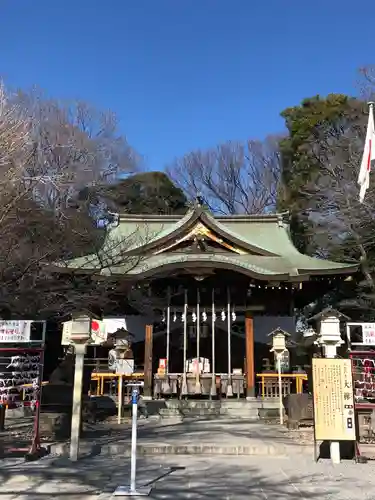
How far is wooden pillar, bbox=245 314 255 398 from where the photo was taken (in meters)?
14.6

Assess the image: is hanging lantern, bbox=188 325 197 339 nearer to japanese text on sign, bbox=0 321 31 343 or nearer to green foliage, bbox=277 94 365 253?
green foliage, bbox=277 94 365 253

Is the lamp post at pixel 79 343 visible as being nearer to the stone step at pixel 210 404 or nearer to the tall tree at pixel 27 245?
the tall tree at pixel 27 245

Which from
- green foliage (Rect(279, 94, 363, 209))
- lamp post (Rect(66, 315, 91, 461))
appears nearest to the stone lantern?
lamp post (Rect(66, 315, 91, 461))

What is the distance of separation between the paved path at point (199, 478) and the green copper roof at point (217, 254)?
472 cm

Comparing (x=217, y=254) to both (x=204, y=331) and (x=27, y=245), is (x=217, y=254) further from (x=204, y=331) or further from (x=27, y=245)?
(x=27, y=245)

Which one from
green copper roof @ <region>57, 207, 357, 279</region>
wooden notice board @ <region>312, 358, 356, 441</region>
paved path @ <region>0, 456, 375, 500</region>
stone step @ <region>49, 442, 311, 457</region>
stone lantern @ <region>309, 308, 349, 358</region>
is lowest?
paved path @ <region>0, 456, 375, 500</region>

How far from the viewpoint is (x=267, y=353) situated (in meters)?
17.1

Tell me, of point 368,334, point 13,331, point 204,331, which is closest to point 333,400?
point 368,334

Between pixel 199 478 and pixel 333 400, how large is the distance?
8.70 ft

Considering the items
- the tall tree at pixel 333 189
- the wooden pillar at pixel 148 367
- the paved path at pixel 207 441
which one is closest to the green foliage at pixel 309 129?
the tall tree at pixel 333 189

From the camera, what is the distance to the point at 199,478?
21.7 feet

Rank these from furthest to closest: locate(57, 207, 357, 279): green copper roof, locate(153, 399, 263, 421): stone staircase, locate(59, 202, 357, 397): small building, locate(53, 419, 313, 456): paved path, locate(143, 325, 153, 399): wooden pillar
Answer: locate(143, 325, 153, 399): wooden pillar → locate(59, 202, 357, 397): small building → locate(57, 207, 357, 279): green copper roof → locate(153, 399, 263, 421): stone staircase → locate(53, 419, 313, 456): paved path

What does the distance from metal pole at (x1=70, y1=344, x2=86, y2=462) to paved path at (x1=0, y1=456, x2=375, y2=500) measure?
0.78ft

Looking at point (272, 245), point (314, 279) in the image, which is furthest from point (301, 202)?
point (314, 279)
